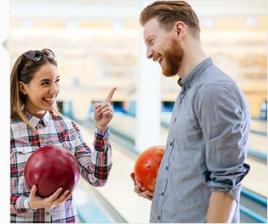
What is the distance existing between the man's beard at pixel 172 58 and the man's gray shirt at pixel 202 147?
4cm

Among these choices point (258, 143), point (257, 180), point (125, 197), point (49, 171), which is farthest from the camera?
point (258, 143)

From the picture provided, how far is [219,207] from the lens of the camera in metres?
1.09

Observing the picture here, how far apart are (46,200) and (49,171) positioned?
0.09 metres

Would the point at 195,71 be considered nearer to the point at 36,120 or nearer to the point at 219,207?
the point at 219,207

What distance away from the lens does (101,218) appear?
2369mm

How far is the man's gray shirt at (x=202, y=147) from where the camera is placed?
1.06 m

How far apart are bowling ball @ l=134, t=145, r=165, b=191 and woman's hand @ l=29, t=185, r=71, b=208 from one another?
0.23 m

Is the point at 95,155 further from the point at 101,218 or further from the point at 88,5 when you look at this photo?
the point at 101,218

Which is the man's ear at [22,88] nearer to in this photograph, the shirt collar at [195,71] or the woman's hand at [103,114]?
the woman's hand at [103,114]

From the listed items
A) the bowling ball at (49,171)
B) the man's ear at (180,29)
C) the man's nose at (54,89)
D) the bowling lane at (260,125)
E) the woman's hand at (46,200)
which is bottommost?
the bowling lane at (260,125)

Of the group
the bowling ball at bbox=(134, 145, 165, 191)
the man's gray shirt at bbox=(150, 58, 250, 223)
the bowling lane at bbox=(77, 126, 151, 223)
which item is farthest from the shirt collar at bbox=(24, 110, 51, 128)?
the bowling lane at bbox=(77, 126, 151, 223)

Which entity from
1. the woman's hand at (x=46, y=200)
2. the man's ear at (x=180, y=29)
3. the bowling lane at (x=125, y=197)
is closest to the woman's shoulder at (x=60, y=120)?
the woman's hand at (x=46, y=200)

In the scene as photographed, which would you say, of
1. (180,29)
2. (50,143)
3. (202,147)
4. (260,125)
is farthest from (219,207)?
(260,125)

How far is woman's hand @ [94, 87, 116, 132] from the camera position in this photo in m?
1.41
